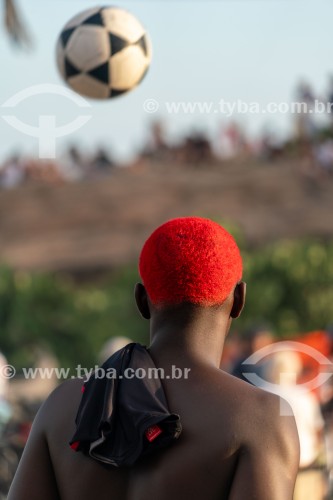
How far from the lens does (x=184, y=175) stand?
43.2 meters

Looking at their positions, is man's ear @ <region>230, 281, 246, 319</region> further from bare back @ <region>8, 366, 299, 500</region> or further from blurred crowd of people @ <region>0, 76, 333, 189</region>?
blurred crowd of people @ <region>0, 76, 333, 189</region>

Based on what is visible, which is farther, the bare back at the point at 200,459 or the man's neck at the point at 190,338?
the man's neck at the point at 190,338

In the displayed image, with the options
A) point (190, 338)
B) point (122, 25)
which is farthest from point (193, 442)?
point (122, 25)

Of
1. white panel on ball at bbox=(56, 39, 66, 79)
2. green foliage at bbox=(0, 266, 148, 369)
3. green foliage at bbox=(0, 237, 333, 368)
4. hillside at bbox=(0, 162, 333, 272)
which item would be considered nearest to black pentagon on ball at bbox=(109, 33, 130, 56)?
white panel on ball at bbox=(56, 39, 66, 79)

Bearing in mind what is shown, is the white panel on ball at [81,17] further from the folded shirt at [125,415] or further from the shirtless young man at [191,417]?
the folded shirt at [125,415]

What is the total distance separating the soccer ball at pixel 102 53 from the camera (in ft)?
25.5

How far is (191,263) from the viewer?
309 centimetres

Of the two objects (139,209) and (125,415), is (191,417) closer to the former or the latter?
(125,415)

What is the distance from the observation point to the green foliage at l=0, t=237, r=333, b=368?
21.9 m

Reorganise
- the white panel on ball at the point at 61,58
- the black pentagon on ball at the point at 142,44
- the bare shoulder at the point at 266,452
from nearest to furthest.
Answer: the bare shoulder at the point at 266,452 < the white panel on ball at the point at 61,58 < the black pentagon on ball at the point at 142,44

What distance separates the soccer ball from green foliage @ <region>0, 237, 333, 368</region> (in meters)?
13.8

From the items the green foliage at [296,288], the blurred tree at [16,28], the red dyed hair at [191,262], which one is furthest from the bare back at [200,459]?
the green foliage at [296,288]

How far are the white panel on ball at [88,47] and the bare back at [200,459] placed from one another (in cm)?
496

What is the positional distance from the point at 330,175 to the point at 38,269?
A: 38.3ft
